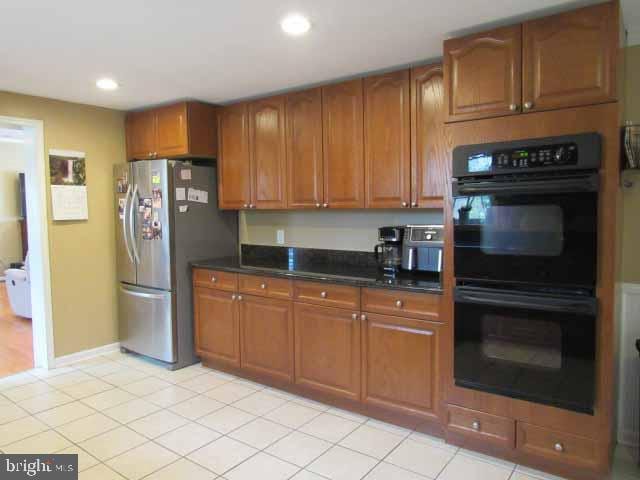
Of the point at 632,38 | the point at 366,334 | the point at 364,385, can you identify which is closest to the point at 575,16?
the point at 632,38

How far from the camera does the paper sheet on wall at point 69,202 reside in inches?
148

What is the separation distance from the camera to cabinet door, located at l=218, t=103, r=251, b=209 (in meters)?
3.71

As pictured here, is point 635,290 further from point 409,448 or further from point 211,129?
point 211,129

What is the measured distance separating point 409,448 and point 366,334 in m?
0.66

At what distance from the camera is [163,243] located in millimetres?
3650

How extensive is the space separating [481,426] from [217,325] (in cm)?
210

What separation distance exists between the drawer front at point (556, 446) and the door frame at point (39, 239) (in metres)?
3.56

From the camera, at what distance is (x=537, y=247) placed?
Answer: 2121 millimetres

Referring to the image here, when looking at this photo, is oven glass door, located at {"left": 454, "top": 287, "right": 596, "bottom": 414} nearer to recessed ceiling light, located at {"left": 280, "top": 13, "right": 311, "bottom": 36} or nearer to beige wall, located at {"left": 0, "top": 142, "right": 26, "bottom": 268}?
recessed ceiling light, located at {"left": 280, "top": 13, "right": 311, "bottom": 36}

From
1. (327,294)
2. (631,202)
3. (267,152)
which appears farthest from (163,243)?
(631,202)

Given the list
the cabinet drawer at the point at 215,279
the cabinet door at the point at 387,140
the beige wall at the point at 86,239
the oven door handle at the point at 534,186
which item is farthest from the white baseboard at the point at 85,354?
the oven door handle at the point at 534,186

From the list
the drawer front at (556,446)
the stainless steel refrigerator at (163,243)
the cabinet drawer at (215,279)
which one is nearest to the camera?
the drawer front at (556,446)

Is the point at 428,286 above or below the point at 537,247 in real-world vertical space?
below

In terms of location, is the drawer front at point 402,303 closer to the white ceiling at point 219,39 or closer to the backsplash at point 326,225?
the backsplash at point 326,225
